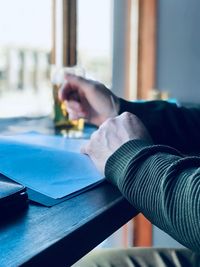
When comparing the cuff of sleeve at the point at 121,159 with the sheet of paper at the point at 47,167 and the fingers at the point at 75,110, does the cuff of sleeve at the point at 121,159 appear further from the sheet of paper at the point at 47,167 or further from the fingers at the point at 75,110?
the fingers at the point at 75,110

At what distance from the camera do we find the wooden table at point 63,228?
0.42 m

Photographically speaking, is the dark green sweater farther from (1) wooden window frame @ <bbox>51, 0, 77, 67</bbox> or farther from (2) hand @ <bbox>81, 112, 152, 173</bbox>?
(1) wooden window frame @ <bbox>51, 0, 77, 67</bbox>

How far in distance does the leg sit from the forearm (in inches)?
9.4

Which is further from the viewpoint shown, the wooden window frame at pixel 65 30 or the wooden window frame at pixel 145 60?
the wooden window frame at pixel 145 60

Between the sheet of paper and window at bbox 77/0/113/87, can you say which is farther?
window at bbox 77/0/113/87

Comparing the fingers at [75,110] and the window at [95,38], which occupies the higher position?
the window at [95,38]

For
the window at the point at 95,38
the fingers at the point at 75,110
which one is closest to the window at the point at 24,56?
the window at the point at 95,38

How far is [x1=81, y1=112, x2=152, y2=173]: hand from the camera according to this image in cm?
70

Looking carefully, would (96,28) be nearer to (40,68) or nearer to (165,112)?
(40,68)

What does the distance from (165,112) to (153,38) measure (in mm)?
984

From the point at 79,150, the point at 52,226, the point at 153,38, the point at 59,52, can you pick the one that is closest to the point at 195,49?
the point at 153,38

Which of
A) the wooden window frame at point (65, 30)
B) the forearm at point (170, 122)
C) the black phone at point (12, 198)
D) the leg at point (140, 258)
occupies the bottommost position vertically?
the leg at point (140, 258)

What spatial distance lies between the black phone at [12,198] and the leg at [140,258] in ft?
1.43

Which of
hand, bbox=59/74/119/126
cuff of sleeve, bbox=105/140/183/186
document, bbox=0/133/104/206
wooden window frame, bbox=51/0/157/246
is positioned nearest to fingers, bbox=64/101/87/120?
hand, bbox=59/74/119/126
